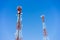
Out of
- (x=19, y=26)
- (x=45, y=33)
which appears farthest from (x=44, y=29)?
(x=19, y=26)

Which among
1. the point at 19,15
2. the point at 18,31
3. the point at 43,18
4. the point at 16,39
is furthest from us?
the point at 43,18

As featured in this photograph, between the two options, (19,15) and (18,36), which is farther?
(19,15)

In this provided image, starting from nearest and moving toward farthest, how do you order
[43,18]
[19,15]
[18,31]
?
[18,31]
[19,15]
[43,18]

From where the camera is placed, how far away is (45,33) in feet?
111

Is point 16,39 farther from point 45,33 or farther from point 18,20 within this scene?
point 45,33

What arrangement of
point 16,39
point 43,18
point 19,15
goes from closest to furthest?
1. point 16,39
2. point 19,15
3. point 43,18

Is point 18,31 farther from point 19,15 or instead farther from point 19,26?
point 19,15

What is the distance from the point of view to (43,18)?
37875 mm

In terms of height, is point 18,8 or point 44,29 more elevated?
point 18,8

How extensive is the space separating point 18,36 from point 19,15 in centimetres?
605

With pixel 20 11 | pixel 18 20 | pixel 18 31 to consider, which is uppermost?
pixel 20 11

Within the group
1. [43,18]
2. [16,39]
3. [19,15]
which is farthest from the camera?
[43,18]

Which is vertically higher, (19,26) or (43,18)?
(43,18)

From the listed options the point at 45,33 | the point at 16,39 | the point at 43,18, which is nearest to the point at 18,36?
the point at 16,39
